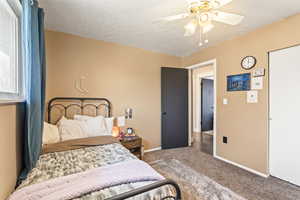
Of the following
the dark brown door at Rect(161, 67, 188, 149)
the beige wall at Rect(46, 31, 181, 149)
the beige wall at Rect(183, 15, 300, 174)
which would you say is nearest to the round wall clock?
the beige wall at Rect(183, 15, 300, 174)

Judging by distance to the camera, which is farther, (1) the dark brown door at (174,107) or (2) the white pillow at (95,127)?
(1) the dark brown door at (174,107)

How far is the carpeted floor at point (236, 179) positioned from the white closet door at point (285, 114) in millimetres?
252

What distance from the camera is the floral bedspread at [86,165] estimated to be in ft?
3.52

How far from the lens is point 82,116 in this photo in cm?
268

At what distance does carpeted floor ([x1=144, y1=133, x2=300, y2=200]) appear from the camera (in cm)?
193

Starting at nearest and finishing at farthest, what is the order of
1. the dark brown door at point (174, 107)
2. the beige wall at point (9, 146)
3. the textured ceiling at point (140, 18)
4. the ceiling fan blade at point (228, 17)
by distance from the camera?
the beige wall at point (9, 146) < the ceiling fan blade at point (228, 17) < the textured ceiling at point (140, 18) < the dark brown door at point (174, 107)

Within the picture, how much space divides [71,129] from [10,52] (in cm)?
134

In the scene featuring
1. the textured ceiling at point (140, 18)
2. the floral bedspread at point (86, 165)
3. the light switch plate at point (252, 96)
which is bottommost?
the floral bedspread at point (86, 165)

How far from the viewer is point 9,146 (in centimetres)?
118

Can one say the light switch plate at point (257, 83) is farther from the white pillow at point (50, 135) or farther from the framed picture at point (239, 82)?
the white pillow at point (50, 135)

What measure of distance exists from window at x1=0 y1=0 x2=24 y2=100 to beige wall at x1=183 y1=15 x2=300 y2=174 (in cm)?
330

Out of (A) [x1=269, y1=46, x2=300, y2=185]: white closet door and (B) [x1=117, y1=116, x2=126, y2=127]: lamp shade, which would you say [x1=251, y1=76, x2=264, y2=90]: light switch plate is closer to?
(A) [x1=269, y1=46, x2=300, y2=185]: white closet door

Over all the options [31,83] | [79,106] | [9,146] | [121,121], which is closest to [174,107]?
[121,121]

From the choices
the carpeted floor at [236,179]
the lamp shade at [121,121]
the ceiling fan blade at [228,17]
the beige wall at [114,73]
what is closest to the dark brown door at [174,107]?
the beige wall at [114,73]
